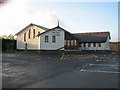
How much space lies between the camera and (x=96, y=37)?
40.1m

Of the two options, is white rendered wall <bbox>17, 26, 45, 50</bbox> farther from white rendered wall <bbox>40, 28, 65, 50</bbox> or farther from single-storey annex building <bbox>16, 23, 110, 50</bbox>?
white rendered wall <bbox>40, 28, 65, 50</bbox>

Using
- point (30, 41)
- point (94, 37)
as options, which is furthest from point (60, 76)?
point (94, 37)

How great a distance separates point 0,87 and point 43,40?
2381cm

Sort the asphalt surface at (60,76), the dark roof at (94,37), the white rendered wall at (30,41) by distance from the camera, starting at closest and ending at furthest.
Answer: the asphalt surface at (60,76)
the white rendered wall at (30,41)
the dark roof at (94,37)

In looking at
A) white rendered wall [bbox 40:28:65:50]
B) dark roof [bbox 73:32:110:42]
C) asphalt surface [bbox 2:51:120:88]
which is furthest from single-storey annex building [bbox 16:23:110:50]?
asphalt surface [bbox 2:51:120:88]

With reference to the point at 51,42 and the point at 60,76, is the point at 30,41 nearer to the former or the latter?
the point at 51,42

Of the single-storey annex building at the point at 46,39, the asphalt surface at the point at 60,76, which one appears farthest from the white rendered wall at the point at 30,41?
the asphalt surface at the point at 60,76

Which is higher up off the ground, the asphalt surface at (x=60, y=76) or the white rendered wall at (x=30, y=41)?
the white rendered wall at (x=30, y=41)

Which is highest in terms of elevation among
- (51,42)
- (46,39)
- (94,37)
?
(94,37)

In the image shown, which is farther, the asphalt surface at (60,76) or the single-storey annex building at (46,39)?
the single-storey annex building at (46,39)

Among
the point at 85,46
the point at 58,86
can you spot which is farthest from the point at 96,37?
the point at 58,86

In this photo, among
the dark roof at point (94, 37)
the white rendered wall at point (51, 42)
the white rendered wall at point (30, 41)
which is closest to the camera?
the white rendered wall at point (51, 42)

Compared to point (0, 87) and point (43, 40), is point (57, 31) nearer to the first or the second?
point (43, 40)

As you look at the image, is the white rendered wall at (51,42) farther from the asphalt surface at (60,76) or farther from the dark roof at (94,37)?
the asphalt surface at (60,76)
